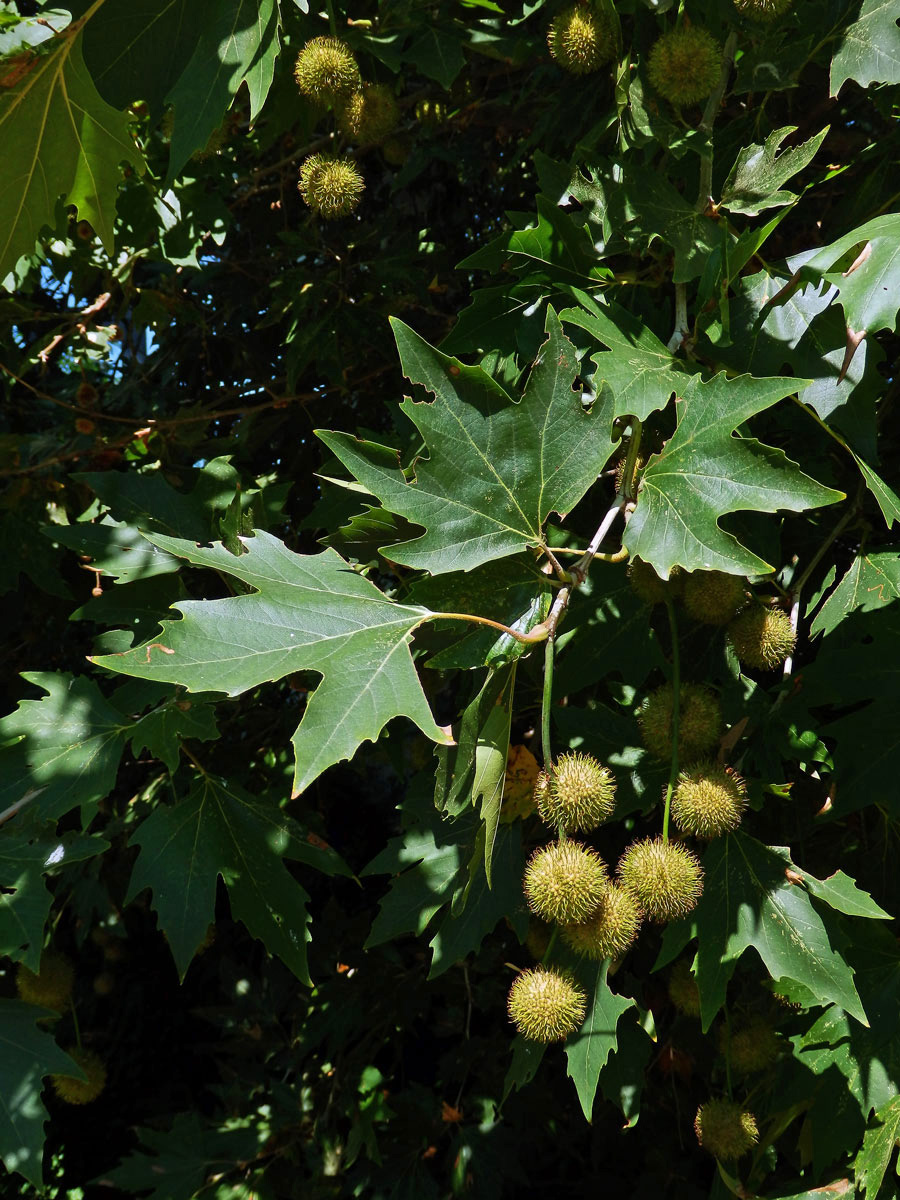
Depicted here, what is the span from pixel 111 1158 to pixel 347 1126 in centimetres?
127

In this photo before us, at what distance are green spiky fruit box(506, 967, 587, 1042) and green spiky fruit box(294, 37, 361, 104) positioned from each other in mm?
1709

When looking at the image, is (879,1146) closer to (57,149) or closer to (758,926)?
A: (758,926)

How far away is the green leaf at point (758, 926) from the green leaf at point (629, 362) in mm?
770

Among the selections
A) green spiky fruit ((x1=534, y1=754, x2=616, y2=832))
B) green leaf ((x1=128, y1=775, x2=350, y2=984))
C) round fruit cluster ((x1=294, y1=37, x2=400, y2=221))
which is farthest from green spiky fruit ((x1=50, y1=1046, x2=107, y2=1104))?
round fruit cluster ((x1=294, y1=37, x2=400, y2=221))

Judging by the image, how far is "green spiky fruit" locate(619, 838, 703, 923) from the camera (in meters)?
1.59

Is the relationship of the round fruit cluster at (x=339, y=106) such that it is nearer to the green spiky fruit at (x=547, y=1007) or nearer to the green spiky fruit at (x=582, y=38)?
the green spiky fruit at (x=582, y=38)

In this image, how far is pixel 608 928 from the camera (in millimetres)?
1569

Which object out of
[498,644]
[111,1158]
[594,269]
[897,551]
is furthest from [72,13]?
[111,1158]

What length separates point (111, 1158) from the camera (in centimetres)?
406

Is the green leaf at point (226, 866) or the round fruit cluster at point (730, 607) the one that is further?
the green leaf at point (226, 866)

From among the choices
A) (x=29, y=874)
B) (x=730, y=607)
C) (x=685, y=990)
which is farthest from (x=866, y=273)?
(x=29, y=874)

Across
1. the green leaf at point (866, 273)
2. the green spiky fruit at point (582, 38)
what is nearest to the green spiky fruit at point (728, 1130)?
the green leaf at point (866, 273)

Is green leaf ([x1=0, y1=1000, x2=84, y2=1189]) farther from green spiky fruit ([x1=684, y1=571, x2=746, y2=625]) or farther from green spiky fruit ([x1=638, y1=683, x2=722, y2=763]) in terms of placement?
green spiky fruit ([x1=684, y1=571, x2=746, y2=625])

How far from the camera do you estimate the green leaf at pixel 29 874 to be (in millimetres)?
1866
